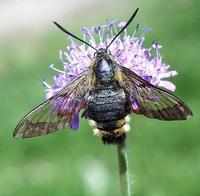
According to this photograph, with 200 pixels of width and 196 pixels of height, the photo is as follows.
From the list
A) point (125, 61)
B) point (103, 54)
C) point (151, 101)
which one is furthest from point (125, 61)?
point (151, 101)

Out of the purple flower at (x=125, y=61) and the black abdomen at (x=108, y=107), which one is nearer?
the black abdomen at (x=108, y=107)

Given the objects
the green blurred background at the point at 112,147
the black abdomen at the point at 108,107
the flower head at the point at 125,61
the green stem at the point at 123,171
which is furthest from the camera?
the green blurred background at the point at 112,147

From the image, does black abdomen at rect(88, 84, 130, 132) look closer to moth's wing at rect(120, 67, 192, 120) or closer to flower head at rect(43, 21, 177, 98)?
moth's wing at rect(120, 67, 192, 120)

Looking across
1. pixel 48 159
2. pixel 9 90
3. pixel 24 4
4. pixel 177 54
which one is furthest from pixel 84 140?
pixel 24 4

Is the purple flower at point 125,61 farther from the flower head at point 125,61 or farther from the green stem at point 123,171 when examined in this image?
the green stem at point 123,171

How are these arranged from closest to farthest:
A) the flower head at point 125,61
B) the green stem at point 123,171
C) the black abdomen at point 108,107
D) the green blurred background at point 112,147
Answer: the black abdomen at point 108,107
the green stem at point 123,171
the flower head at point 125,61
the green blurred background at point 112,147

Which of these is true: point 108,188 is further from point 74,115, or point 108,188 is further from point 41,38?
point 41,38

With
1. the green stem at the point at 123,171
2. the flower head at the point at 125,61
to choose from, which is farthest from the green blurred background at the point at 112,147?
the green stem at the point at 123,171
